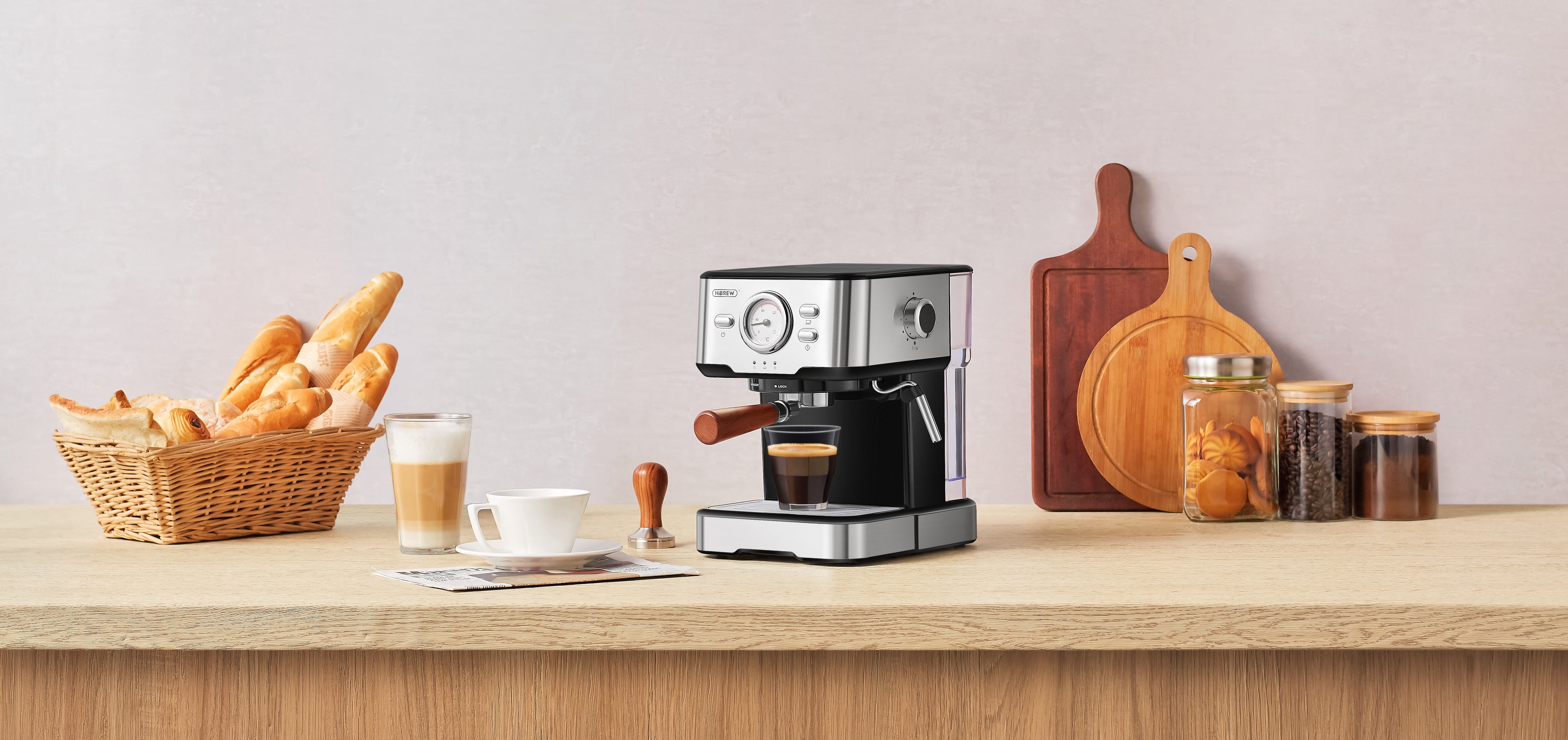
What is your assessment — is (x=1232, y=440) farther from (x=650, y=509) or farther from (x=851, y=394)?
(x=650, y=509)

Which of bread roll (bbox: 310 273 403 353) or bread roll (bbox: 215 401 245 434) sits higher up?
bread roll (bbox: 310 273 403 353)

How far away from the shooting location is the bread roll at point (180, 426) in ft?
4.43

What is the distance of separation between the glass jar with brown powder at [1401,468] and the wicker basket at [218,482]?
111cm

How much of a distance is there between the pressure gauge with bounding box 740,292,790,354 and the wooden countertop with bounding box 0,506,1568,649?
21 centimetres

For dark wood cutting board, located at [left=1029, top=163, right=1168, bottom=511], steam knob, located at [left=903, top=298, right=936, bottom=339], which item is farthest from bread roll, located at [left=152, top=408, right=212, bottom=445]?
dark wood cutting board, located at [left=1029, top=163, right=1168, bottom=511]

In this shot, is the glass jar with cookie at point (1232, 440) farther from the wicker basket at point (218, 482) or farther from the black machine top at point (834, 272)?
the wicker basket at point (218, 482)

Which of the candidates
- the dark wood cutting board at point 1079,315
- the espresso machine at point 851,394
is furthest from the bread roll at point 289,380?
Answer: the dark wood cutting board at point 1079,315

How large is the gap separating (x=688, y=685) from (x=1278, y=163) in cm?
105

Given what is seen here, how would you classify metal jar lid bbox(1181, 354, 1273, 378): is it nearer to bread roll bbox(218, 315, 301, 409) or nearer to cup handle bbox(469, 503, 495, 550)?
cup handle bbox(469, 503, 495, 550)

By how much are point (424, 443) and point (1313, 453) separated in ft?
3.22

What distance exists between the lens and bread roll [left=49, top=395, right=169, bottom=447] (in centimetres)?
134

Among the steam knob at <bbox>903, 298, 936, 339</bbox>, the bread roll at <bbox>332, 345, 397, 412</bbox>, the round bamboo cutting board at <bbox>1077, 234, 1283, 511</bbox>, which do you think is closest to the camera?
the steam knob at <bbox>903, 298, 936, 339</bbox>

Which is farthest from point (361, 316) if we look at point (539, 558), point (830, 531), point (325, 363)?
point (830, 531)

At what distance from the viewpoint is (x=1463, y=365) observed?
168 cm
